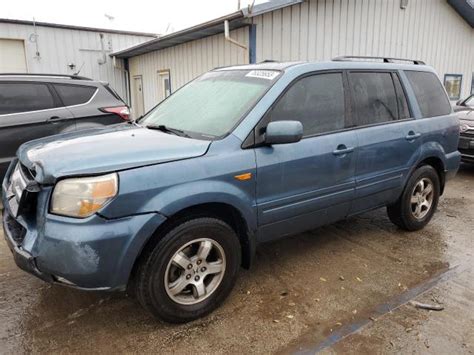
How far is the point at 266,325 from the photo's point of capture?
283cm

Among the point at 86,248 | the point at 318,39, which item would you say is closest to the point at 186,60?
the point at 318,39

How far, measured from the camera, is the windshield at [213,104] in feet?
9.97

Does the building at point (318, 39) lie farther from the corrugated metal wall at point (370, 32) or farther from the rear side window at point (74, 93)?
the rear side window at point (74, 93)

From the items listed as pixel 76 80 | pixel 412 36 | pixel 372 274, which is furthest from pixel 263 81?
pixel 412 36

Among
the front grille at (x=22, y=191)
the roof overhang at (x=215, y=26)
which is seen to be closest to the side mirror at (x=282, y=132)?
the front grille at (x=22, y=191)

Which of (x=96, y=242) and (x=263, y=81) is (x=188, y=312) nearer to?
(x=96, y=242)

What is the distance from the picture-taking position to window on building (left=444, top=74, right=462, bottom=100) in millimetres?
12430

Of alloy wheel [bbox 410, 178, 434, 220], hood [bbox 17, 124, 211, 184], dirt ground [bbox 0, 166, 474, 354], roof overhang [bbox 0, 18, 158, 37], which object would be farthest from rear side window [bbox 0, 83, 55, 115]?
roof overhang [bbox 0, 18, 158, 37]

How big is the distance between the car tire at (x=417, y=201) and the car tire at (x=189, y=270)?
89.8 inches

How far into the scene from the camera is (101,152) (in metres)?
2.54

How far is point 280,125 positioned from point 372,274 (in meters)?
1.74

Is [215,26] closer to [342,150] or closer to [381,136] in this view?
[381,136]

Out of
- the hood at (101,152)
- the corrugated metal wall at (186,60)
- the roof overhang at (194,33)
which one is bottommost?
the hood at (101,152)

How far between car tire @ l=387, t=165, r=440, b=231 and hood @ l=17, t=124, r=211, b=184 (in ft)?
8.51
